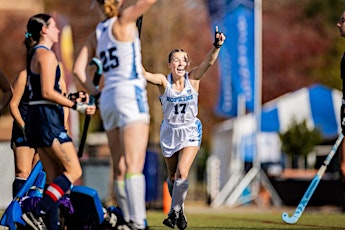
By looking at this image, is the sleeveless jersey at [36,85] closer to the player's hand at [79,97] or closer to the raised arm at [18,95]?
the player's hand at [79,97]

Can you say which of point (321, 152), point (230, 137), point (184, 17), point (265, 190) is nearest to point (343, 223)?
point (265, 190)

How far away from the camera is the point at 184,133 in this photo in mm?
11125

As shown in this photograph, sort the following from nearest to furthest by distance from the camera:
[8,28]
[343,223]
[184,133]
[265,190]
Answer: [184,133] < [343,223] < [265,190] < [8,28]

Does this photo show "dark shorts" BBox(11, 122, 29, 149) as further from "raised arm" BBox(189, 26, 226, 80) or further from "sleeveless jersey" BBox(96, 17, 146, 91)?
"sleeveless jersey" BBox(96, 17, 146, 91)

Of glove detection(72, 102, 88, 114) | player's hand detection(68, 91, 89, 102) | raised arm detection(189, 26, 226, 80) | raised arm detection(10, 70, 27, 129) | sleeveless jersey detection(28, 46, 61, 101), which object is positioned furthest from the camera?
raised arm detection(189, 26, 226, 80)

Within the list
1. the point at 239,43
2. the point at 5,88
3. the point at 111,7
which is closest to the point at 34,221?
the point at 111,7

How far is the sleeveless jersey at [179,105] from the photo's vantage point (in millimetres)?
11031

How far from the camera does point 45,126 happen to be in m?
8.59

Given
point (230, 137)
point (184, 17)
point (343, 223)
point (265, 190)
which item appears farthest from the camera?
point (184, 17)

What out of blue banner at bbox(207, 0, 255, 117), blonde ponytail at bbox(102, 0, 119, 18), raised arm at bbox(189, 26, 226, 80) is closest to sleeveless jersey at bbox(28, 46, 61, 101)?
blonde ponytail at bbox(102, 0, 119, 18)

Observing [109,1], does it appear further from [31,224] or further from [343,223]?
[343,223]

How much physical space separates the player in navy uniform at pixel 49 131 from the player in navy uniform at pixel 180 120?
2280 millimetres

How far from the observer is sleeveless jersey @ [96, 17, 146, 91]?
27.4 ft

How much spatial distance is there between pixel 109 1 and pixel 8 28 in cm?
3073
